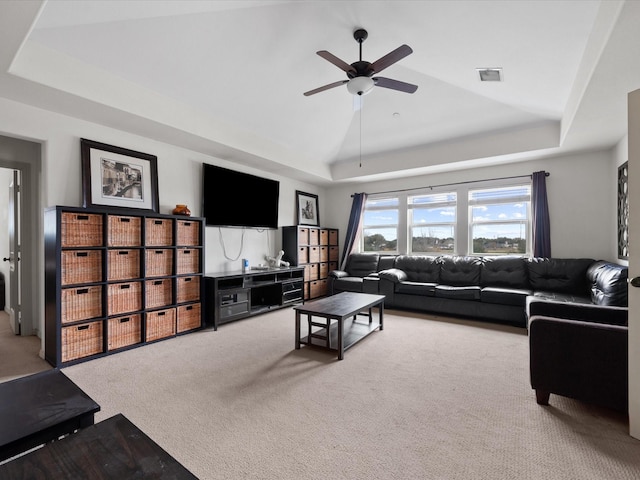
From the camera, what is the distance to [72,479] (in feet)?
2.65

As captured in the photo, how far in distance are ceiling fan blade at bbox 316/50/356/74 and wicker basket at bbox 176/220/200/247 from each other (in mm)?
2545

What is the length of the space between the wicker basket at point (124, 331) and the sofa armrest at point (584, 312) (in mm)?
4024

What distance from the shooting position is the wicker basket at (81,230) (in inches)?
114

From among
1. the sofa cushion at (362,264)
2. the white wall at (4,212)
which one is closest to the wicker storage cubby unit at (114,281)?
the white wall at (4,212)

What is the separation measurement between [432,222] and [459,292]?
5.96ft

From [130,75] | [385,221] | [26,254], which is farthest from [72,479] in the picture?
[385,221]

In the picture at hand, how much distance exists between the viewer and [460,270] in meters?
5.11

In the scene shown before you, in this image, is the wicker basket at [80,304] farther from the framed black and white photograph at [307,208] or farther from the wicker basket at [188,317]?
the framed black and white photograph at [307,208]

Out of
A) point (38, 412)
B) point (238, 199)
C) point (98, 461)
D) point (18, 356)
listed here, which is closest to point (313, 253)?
point (238, 199)

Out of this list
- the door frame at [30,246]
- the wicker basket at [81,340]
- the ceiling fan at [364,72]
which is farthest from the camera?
the door frame at [30,246]

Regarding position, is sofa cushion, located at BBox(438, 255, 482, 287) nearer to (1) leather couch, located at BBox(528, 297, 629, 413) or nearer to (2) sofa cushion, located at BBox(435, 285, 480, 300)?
(2) sofa cushion, located at BBox(435, 285, 480, 300)

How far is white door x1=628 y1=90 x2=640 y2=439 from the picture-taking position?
1.81 metres

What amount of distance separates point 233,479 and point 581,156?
19.2 ft

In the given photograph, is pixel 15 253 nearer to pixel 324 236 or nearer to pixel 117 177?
pixel 117 177
